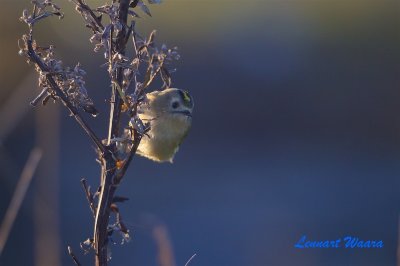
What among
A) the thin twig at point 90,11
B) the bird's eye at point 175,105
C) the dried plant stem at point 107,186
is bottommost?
the dried plant stem at point 107,186

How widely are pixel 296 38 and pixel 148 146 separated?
6.15 metres

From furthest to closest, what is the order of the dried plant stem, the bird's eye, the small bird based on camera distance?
the bird's eye → the small bird → the dried plant stem

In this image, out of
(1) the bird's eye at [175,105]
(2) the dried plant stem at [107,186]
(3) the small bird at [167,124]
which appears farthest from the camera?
(1) the bird's eye at [175,105]

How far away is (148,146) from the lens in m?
2.75

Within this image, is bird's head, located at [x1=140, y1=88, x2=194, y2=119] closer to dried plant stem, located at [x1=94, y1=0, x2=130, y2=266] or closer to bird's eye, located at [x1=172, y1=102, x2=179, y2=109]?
bird's eye, located at [x1=172, y1=102, x2=179, y2=109]

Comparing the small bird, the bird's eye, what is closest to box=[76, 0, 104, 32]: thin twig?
the small bird

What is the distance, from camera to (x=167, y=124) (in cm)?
294

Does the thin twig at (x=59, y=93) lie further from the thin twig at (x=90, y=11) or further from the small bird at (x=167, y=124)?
the small bird at (x=167, y=124)

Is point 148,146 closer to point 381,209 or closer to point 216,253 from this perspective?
point 216,253

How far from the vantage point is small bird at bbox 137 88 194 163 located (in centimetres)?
276

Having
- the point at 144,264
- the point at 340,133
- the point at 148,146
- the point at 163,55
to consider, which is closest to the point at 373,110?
the point at 340,133

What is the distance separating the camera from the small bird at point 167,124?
2.76m

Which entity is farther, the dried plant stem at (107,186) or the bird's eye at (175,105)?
the bird's eye at (175,105)

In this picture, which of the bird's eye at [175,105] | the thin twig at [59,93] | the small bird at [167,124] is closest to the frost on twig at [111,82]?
the thin twig at [59,93]
